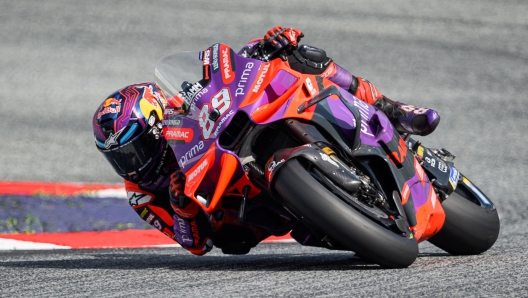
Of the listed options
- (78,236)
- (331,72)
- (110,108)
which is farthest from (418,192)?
(78,236)

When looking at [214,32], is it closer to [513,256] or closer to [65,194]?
[65,194]

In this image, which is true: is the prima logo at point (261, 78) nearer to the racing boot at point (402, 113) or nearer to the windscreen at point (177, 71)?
the windscreen at point (177, 71)

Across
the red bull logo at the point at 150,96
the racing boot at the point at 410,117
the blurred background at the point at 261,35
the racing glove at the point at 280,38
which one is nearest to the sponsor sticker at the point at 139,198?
the red bull logo at the point at 150,96

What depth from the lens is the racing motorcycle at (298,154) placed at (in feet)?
12.8

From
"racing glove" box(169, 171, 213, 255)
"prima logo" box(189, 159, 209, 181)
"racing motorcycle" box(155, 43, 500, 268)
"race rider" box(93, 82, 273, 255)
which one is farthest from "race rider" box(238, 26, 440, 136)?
"racing glove" box(169, 171, 213, 255)

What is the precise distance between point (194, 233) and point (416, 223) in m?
1.45

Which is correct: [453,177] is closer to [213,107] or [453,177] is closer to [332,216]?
[332,216]

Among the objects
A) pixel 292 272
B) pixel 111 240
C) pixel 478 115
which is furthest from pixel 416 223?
pixel 478 115

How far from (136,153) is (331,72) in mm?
1244

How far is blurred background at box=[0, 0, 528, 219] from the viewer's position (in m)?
8.68

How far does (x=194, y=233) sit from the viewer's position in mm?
5109

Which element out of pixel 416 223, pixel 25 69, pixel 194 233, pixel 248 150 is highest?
pixel 248 150

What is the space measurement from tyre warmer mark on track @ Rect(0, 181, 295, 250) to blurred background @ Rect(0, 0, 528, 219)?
143 centimetres

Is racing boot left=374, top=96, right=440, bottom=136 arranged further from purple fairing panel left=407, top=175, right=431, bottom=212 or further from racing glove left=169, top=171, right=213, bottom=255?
racing glove left=169, top=171, right=213, bottom=255
